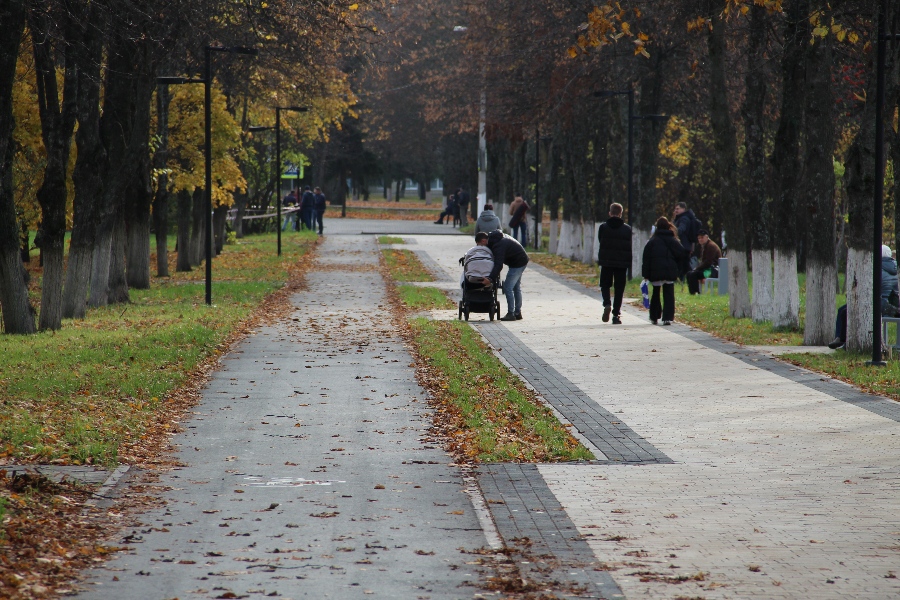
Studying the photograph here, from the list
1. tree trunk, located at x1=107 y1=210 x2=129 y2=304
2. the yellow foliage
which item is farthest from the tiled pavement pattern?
the yellow foliage

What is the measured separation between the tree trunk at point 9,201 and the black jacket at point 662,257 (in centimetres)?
963

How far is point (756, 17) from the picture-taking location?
20.5 metres

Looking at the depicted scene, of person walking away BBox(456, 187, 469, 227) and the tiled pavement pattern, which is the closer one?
the tiled pavement pattern

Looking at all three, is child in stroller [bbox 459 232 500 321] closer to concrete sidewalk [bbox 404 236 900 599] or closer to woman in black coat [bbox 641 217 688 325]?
woman in black coat [bbox 641 217 688 325]

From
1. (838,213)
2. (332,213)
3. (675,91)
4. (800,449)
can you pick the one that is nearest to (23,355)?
(800,449)

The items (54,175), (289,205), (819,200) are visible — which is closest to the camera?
(819,200)

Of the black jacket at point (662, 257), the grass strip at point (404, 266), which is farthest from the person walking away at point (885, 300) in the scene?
the grass strip at point (404, 266)

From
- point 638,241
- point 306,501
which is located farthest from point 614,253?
point 306,501

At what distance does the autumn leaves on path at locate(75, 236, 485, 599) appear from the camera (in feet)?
21.8

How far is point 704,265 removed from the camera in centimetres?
2861

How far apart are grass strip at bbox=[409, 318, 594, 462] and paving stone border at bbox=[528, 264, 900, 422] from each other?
313 centimetres

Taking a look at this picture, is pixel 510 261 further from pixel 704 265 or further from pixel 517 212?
pixel 517 212

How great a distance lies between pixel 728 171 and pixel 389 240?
31.4 m

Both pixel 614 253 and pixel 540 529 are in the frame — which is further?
pixel 614 253
